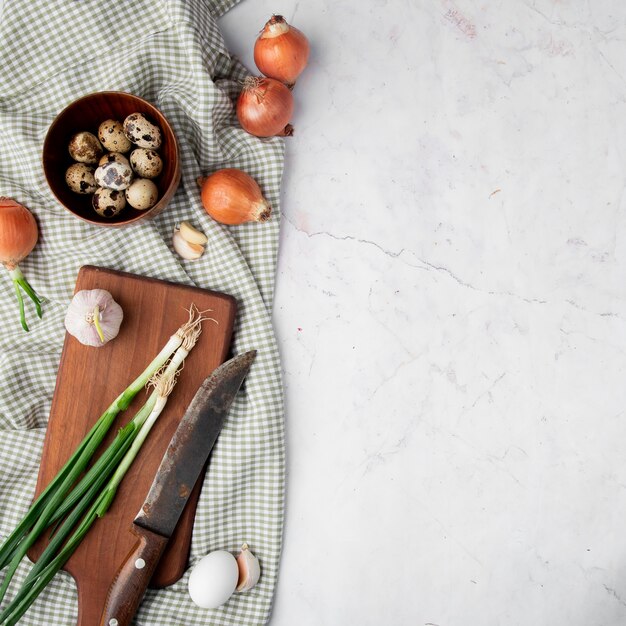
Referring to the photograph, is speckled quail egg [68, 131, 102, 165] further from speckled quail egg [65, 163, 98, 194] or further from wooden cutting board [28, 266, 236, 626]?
wooden cutting board [28, 266, 236, 626]

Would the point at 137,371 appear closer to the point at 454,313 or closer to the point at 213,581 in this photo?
the point at 213,581

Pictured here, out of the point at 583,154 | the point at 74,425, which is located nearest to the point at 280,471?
the point at 74,425

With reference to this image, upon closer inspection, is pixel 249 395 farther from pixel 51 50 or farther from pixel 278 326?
pixel 51 50

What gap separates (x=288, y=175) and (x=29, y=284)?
0.51m

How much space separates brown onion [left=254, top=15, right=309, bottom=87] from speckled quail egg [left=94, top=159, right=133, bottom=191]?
0.31 meters

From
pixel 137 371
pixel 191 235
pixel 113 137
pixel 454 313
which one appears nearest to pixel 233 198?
pixel 191 235

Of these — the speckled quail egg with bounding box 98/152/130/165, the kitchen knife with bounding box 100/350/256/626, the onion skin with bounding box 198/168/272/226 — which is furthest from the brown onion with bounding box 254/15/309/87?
the kitchen knife with bounding box 100/350/256/626

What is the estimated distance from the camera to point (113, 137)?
1132 millimetres

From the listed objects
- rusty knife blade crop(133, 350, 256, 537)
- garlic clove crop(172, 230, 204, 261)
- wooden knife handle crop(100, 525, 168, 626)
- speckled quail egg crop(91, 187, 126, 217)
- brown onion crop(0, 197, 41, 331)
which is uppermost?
speckled quail egg crop(91, 187, 126, 217)

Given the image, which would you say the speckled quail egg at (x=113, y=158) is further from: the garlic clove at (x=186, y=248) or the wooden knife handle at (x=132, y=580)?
the wooden knife handle at (x=132, y=580)

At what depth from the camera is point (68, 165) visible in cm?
117

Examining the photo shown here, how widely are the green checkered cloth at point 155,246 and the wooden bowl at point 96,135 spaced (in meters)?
0.06

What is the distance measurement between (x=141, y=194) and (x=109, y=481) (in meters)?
0.49

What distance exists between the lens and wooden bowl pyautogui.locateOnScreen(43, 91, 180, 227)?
1.12 metres
